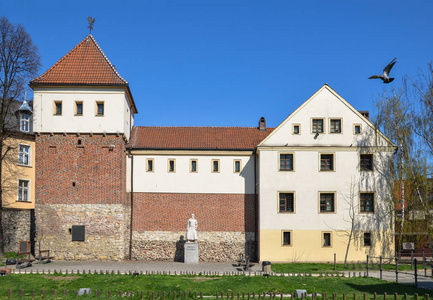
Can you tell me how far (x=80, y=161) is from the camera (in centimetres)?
3017

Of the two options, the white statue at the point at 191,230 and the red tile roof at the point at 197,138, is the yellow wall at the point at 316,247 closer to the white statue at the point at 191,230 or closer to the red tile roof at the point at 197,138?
the white statue at the point at 191,230

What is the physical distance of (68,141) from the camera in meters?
30.3

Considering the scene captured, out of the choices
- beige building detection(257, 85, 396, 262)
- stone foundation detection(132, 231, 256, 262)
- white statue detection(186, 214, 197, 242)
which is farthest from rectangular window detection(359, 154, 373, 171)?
white statue detection(186, 214, 197, 242)

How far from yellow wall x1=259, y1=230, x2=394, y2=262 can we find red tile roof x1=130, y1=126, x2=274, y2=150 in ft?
22.4

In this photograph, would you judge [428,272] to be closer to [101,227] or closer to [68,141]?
[101,227]

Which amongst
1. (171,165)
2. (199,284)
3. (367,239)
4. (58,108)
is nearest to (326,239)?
(367,239)

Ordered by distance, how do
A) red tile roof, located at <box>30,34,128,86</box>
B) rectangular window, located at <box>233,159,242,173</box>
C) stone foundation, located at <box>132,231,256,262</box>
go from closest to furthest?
red tile roof, located at <box>30,34,128,86</box>
stone foundation, located at <box>132,231,256,262</box>
rectangular window, located at <box>233,159,242,173</box>

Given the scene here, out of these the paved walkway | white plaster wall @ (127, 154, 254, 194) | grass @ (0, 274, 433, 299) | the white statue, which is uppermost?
white plaster wall @ (127, 154, 254, 194)

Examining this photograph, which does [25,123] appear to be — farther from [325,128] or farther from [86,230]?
[325,128]

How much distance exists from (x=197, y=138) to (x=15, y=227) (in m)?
14.6

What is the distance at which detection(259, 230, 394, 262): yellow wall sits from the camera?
30672 mm

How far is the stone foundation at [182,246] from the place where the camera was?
3192 centimetres

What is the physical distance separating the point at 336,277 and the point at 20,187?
2618 centimetres

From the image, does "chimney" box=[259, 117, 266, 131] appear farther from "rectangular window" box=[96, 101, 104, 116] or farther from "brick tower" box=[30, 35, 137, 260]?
"rectangular window" box=[96, 101, 104, 116]
